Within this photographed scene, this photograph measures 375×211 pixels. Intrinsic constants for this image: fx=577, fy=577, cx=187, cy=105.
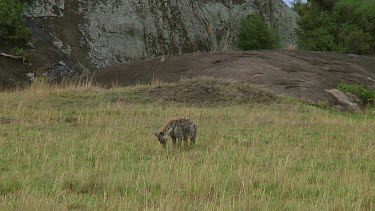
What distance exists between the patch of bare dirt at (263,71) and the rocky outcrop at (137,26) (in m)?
2.50

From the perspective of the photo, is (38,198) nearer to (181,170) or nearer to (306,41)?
(181,170)

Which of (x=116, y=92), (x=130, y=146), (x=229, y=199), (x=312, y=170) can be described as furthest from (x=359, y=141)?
(x=116, y=92)

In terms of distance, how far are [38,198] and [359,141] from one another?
828 centimetres

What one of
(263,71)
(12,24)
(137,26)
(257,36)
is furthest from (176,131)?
(257,36)

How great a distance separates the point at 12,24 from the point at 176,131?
1800 centimetres

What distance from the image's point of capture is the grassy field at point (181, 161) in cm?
747

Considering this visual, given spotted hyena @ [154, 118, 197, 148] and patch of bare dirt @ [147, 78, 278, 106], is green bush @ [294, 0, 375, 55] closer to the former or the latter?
patch of bare dirt @ [147, 78, 278, 106]

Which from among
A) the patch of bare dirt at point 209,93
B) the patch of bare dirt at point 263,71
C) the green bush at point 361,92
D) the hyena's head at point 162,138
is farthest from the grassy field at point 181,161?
the green bush at point 361,92

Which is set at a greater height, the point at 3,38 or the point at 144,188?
the point at 3,38

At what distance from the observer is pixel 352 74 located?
28.8 metres

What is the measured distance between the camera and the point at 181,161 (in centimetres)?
998

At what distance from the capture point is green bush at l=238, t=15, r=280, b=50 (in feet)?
119

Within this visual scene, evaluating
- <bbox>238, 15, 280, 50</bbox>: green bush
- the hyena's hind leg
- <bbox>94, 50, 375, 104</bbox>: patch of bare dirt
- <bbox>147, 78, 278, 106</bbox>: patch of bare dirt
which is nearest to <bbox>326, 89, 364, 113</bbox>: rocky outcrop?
<bbox>94, 50, 375, 104</bbox>: patch of bare dirt

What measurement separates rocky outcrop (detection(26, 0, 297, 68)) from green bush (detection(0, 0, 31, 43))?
1437mm
